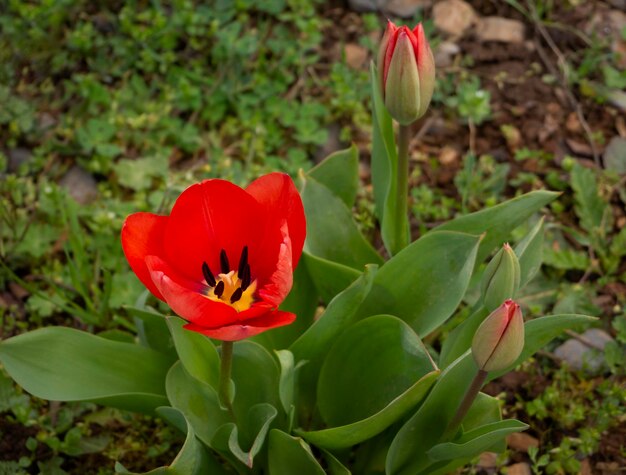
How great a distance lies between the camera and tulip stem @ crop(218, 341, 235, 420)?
1466 mm

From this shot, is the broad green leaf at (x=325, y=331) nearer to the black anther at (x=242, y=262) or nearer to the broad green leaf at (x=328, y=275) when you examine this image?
the broad green leaf at (x=328, y=275)

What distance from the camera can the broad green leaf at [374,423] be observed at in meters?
1.50

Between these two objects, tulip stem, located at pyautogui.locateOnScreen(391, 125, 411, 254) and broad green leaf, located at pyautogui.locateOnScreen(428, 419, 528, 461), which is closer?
broad green leaf, located at pyautogui.locateOnScreen(428, 419, 528, 461)

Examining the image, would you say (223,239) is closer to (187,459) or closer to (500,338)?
(187,459)

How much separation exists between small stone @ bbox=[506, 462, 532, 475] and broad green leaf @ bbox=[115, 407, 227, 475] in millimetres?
764

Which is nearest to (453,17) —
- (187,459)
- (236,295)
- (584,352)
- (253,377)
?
(584,352)

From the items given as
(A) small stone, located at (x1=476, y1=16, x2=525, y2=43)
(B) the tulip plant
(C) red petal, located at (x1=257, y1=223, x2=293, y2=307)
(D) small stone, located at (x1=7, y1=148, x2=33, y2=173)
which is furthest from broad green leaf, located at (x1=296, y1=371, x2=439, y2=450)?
(A) small stone, located at (x1=476, y1=16, x2=525, y2=43)

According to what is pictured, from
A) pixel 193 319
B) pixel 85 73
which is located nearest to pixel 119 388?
pixel 193 319

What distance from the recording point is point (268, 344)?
6.21 ft

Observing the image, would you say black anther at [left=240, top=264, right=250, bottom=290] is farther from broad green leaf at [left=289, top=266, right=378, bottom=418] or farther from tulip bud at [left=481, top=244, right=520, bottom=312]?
tulip bud at [left=481, top=244, right=520, bottom=312]

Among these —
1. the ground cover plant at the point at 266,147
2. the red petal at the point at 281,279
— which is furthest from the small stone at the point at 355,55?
the red petal at the point at 281,279

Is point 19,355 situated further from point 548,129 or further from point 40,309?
point 548,129

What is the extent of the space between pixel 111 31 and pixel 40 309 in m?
1.32

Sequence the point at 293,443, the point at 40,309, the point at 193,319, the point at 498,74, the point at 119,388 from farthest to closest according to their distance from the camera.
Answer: the point at 498,74 < the point at 40,309 < the point at 119,388 < the point at 293,443 < the point at 193,319
